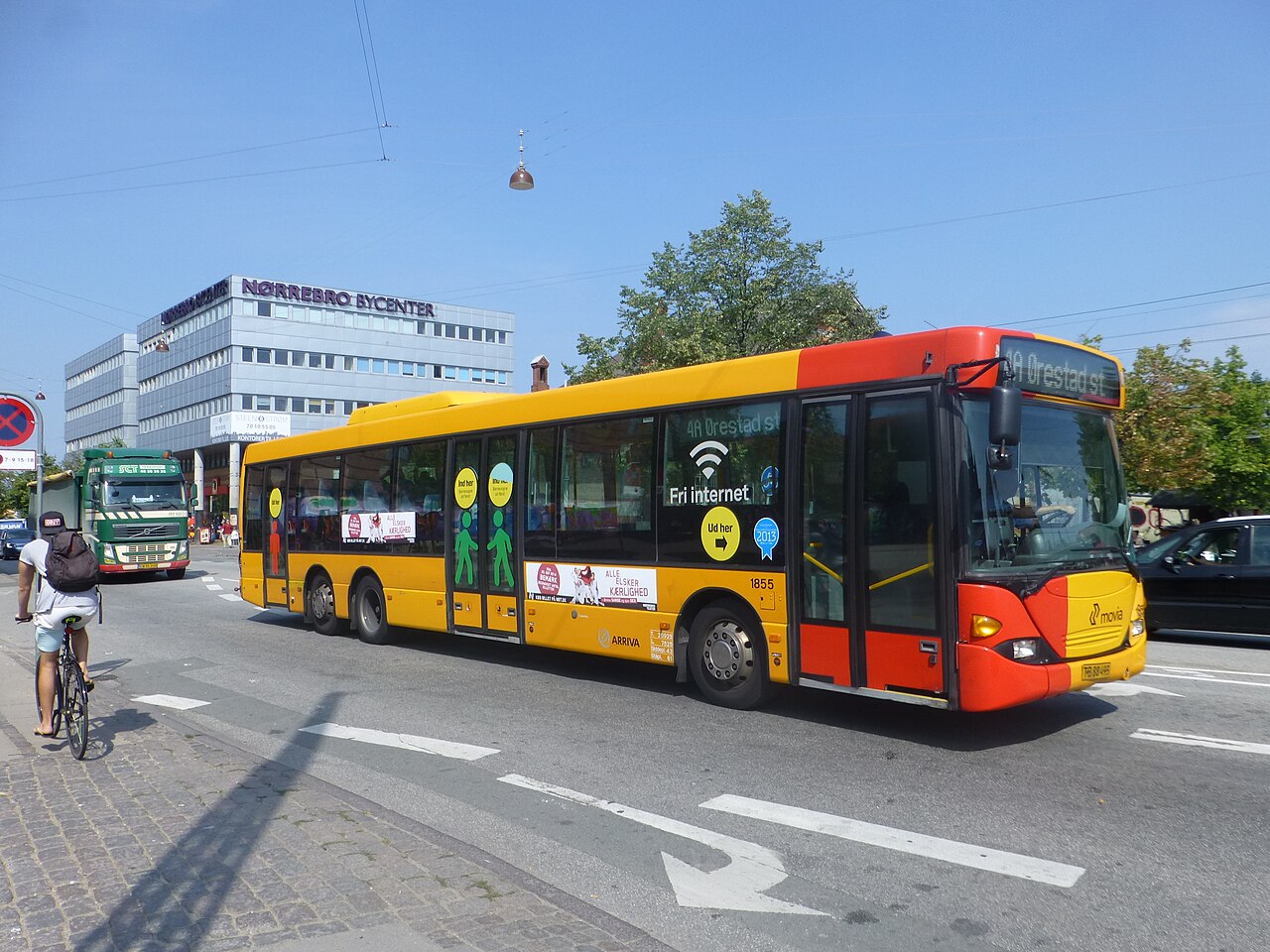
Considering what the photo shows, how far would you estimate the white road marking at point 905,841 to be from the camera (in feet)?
15.3

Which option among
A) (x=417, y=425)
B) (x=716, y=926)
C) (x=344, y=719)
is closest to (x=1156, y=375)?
(x=417, y=425)

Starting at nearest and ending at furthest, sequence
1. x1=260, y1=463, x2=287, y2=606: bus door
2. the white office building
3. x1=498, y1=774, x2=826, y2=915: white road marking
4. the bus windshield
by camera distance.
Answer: x1=498, y1=774, x2=826, y2=915: white road marking, the bus windshield, x1=260, y1=463, x2=287, y2=606: bus door, the white office building

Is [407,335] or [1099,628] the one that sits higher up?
[407,335]

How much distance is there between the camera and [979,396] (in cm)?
695

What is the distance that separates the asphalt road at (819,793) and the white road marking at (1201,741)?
0.12 ft

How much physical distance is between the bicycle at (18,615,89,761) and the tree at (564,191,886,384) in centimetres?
2857

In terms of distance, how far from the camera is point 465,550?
37.8ft

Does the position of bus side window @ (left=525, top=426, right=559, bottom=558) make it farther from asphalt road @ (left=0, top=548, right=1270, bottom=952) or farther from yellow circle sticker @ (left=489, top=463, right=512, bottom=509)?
asphalt road @ (left=0, top=548, right=1270, bottom=952)

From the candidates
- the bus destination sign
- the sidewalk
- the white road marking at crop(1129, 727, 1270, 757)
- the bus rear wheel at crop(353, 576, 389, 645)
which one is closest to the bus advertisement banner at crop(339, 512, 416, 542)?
the bus rear wheel at crop(353, 576, 389, 645)

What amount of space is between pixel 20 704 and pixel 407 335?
2784 inches

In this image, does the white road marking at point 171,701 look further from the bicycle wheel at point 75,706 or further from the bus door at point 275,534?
the bus door at point 275,534

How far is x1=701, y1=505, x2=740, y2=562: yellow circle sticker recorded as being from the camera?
8.41 metres

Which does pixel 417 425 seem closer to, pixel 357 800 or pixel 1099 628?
pixel 357 800

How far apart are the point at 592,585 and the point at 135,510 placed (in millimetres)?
21818
